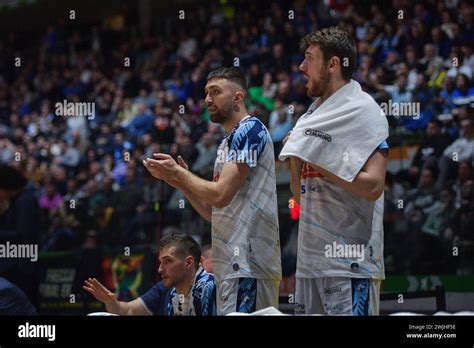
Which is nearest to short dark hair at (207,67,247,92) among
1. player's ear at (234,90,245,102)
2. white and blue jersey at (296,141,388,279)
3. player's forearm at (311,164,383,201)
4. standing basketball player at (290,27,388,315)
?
player's ear at (234,90,245,102)

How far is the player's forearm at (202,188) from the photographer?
12.8ft

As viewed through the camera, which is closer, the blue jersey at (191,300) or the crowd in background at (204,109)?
the blue jersey at (191,300)

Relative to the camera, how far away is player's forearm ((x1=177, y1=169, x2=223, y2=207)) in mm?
3893

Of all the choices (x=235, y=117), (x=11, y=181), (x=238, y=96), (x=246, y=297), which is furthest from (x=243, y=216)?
(x=11, y=181)

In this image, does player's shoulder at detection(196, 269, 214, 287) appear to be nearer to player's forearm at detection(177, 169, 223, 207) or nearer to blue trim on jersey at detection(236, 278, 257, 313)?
blue trim on jersey at detection(236, 278, 257, 313)

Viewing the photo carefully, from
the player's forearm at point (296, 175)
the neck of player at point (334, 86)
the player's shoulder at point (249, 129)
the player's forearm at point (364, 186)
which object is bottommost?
the player's forearm at point (364, 186)

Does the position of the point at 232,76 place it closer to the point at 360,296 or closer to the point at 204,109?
the point at 360,296

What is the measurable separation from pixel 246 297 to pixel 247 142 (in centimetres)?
68

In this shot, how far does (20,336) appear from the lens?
3518 mm

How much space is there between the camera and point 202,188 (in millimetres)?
3895

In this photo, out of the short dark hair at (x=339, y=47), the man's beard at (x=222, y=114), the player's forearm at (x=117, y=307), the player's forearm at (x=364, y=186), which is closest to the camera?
the player's forearm at (x=364, y=186)

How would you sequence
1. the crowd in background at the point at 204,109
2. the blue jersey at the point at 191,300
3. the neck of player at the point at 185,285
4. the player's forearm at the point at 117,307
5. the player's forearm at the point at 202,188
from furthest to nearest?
the crowd in background at the point at 204,109, the neck of player at the point at 185,285, the blue jersey at the point at 191,300, the player's forearm at the point at 117,307, the player's forearm at the point at 202,188

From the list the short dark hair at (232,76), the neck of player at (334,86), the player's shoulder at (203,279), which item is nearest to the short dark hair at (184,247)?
the player's shoulder at (203,279)

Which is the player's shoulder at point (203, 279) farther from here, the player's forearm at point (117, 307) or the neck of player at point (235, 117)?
the neck of player at point (235, 117)
